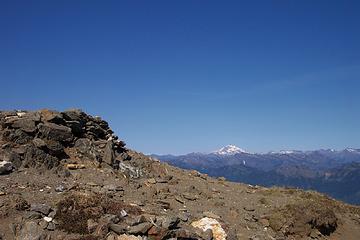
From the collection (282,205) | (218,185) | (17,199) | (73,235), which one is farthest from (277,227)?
(17,199)

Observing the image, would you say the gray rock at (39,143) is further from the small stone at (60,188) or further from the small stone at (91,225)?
the small stone at (91,225)

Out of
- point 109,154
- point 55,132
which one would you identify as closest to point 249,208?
point 109,154

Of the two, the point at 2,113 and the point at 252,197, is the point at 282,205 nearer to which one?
the point at 252,197

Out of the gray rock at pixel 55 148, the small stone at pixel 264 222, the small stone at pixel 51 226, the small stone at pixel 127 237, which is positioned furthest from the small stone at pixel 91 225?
the small stone at pixel 264 222

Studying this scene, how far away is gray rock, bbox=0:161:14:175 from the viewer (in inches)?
853

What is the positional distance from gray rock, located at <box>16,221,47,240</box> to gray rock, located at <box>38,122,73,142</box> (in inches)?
406

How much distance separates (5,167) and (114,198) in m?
6.31

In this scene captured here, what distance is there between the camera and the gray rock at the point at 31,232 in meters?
16.2

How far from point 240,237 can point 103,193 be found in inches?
310

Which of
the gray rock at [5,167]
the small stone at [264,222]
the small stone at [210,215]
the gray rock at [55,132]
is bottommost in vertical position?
the small stone at [264,222]

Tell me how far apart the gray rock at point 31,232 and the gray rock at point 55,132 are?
10.3 meters

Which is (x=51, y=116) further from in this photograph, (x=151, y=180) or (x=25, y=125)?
(x=151, y=180)

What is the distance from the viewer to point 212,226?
812 inches

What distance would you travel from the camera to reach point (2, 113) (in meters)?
28.1
